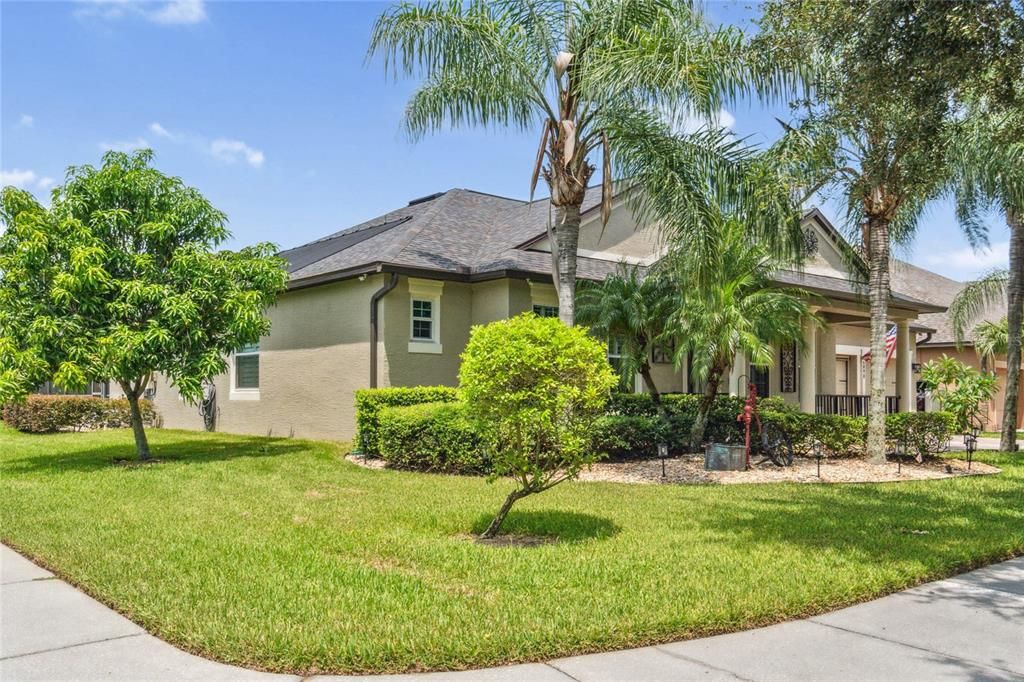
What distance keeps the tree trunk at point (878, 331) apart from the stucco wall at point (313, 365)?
30.2 feet

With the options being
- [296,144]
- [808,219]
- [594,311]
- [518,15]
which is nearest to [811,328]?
→ [808,219]

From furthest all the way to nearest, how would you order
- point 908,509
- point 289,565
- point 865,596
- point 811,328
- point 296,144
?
point 811,328 → point 296,144 → point 908,509 → point 289,565 → point 865,596

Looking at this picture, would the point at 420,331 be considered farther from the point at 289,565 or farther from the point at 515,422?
the point at 289,565

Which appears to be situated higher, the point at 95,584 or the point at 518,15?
the point at 518,15

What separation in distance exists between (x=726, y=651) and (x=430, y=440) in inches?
333

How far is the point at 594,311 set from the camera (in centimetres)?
1509

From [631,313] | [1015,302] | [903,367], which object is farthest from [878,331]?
[903,367]

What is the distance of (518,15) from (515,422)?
828 cm

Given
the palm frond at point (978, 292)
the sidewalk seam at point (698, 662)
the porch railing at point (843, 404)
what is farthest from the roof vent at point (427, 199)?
the sidewalk seam at point (698, 662)

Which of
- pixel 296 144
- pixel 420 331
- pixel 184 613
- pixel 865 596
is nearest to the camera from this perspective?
pixel 184 613

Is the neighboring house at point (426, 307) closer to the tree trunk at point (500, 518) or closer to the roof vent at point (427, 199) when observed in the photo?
the roof vent at point (427, 199)

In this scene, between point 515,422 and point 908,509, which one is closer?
point 515,422

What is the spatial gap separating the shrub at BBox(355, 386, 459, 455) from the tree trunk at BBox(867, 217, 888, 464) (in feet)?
24.5

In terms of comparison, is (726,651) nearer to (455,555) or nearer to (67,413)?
(455,555)
